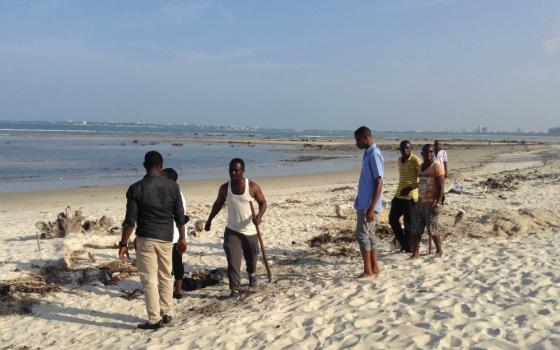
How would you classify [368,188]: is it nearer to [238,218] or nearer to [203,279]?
[238,218]

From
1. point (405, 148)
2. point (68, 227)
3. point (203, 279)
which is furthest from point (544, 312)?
point (68, 227)

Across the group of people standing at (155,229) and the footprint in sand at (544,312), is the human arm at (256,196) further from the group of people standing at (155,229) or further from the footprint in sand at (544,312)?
the footprint in sand at (544,312)

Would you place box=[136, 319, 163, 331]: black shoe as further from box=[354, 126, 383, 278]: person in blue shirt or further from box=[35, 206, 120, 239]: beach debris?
box=[35, 206, 120, 239]: beach debris

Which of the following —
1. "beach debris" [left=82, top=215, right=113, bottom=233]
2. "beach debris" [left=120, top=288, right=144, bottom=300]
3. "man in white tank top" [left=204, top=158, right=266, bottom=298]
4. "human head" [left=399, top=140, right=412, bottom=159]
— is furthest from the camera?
"beach debris" [left=82, top=215, right=113, bottom=233]

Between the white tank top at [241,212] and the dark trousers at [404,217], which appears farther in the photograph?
the dark trousers at [404,217]

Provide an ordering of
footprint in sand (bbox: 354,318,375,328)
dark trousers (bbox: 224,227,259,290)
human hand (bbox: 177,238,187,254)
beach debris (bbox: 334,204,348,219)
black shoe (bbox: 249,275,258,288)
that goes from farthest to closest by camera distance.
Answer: beach debris (bbox: 334,204,348,219)
black shoe (bbox: 249,275,258,288)
dark trousers (bbox: 224,227,259,290)
human hand (bbox: 177,238,187,254)
footprint in sand (bbox: 354,318,375,328)

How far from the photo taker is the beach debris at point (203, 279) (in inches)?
241

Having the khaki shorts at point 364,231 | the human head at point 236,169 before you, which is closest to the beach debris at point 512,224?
the khaki shorts at point 364,231

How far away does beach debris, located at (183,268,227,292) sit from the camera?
612cm

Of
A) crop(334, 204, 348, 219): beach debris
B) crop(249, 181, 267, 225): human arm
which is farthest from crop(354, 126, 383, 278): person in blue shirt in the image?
crop(334, 204, 348, 219): beach debris

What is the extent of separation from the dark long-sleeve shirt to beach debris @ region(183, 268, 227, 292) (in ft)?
4.80

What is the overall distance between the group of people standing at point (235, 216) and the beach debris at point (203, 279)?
0.99 feet

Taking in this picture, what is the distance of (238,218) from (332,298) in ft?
4.43

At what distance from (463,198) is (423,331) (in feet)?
30.0
